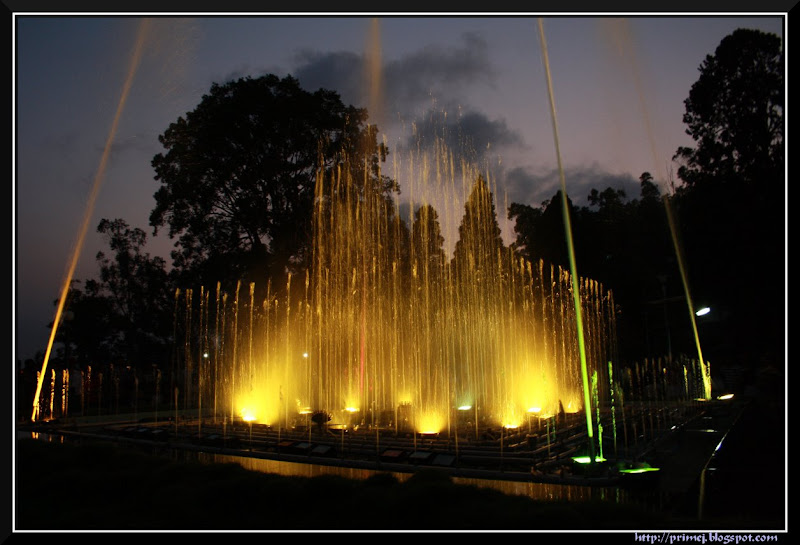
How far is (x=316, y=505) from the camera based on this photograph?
713 centimetres

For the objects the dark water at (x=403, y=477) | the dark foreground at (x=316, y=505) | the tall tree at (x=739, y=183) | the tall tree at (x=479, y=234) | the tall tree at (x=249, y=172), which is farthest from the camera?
the tall tree at (x=479, y=234)

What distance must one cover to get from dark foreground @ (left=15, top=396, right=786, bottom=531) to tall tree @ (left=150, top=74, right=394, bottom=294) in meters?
16.0

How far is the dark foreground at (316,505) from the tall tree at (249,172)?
16027 millimetres

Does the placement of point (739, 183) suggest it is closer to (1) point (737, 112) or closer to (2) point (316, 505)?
(1) point (737, 112)

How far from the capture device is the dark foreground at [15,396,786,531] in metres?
6.39

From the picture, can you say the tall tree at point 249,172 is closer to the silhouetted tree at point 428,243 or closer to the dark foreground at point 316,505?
the silhouetted tree at point 428,243

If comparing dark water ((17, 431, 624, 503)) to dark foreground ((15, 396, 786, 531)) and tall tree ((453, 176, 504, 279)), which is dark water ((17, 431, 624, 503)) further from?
tall tree ((453, 176, 504, 279))

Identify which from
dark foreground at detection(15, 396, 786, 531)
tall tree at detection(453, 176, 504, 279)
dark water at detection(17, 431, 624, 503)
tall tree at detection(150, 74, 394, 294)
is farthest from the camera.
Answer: tall tree at detection(453, 176, 504, 279)

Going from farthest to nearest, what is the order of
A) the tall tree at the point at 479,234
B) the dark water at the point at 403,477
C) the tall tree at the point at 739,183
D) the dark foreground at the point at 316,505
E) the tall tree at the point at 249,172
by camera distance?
1. the tall tree at the point at 479,234
2. the tall tree at the point at 249,172
3. the tall tree at the point at 739,183
4. the dark water at the point at 403,477
5. the dark foreground at the point at 316,505

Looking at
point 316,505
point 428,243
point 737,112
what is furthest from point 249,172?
point 316,505

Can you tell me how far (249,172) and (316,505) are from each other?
62.4ft

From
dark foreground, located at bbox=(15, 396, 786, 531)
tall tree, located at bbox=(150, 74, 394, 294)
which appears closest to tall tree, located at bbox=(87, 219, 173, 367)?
tall tree, located at bbox=(150, 74, 394, 294)

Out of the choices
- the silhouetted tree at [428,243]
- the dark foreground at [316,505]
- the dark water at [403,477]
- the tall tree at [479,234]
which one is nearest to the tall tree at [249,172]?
the silhouetted tree at [428,243]

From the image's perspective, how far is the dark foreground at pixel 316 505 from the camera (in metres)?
6.39
